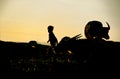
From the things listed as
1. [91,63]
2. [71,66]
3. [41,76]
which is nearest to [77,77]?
[71,66]

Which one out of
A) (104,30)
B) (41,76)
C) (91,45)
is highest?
(104,30)

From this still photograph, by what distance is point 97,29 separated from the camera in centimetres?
495

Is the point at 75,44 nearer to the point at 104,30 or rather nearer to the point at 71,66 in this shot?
the point at 104,30

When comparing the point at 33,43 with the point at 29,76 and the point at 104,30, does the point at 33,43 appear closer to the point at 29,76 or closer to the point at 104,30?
the point at 29,76

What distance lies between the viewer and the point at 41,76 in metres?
8.89

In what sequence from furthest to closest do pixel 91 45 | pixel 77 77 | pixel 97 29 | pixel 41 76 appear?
pixel 41 76
pixel 77 77
pixel 97 29
pixel 91 45

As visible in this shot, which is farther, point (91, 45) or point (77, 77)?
point (77, 77)

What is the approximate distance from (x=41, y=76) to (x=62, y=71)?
8.03 ft

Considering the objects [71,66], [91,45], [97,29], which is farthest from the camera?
[71,66]

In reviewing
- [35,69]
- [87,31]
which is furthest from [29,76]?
[87,31]

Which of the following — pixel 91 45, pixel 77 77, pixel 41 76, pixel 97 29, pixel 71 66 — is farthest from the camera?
pixel 41 76

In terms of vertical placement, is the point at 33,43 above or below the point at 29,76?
above

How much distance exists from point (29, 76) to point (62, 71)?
9.40 feet

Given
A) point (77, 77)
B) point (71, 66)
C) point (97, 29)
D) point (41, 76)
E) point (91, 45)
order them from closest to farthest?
point (91, 45), point (97, 29), point (77, 77), point (71, 66), point (41, 76)
